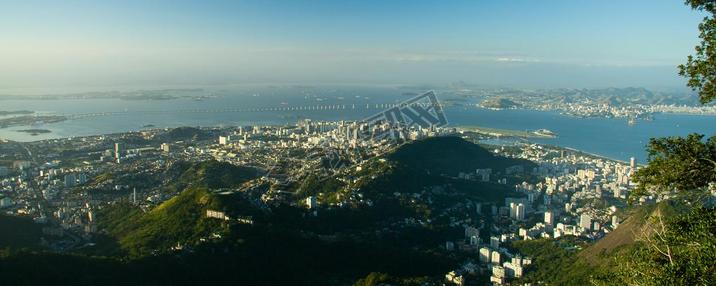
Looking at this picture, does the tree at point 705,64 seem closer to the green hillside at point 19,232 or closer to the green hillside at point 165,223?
the green hillside at point 165,223

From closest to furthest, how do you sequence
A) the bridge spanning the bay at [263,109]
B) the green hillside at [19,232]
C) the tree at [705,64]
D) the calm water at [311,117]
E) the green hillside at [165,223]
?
the tree at [705,64], the green hillside at [165,223], the green hillside at [19,232], the calm water at [311,117], the bridge spanning the bay at [263,109]

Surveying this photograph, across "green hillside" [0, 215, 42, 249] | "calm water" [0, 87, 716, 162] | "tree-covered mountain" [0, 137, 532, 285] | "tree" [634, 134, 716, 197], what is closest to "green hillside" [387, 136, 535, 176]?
"tree-covered mountain" [0, 137, 532, 285]

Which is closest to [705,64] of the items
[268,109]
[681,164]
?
[681,164]

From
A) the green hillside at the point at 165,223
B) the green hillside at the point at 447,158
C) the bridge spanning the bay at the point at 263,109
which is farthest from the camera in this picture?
the bridge spanning the bay at the point at 263,109

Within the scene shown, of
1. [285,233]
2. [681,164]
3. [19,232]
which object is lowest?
[19,232]

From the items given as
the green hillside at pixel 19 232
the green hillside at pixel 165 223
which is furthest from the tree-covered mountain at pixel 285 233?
the green hillside at pixel 19 232

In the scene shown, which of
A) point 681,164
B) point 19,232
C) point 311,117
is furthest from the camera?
point 311,117

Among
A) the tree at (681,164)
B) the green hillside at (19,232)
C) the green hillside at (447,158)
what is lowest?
the green hillside at (19,232)

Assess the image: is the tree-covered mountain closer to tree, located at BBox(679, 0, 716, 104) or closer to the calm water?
tree, located at BBox(679, 0, 716, 104)

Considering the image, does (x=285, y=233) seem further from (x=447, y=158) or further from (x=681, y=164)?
(x=447, y=158)
